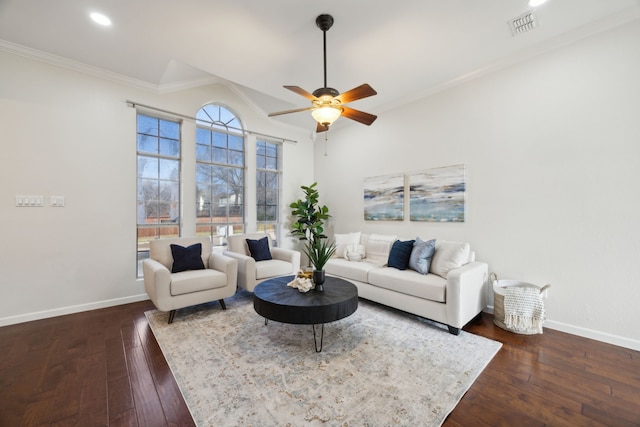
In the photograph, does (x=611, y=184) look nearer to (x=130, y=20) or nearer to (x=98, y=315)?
(x=130, y=20)

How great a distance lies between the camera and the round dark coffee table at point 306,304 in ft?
7.14

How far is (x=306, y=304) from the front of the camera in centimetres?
223

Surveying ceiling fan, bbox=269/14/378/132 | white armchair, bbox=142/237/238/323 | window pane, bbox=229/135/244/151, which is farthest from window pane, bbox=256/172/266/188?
ceiling fan, bbox=269/14/378/132

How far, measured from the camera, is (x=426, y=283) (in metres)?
2.83

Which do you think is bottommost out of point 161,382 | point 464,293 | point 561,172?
point 161,382

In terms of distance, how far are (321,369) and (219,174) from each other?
12.0 ft

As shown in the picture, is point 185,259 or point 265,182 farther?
point 265,182

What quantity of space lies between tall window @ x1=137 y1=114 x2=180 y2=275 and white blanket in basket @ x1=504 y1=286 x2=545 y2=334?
4.52 m

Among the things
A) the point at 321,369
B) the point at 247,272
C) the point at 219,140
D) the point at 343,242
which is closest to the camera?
the point at 321,369

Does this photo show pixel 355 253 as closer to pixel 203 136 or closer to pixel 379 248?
pixel 379 248

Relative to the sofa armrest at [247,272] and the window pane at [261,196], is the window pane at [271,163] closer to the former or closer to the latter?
the window pane at [261,196]

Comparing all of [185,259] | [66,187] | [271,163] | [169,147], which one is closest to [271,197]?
[271,163]

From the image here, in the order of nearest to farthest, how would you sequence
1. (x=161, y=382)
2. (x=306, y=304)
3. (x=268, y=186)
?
(x=161, y=382)
(x=306, y=304)
(x=268, y=186)

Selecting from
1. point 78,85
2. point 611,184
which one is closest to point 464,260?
point 611,184
